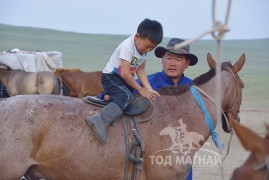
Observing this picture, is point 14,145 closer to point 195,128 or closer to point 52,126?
point 52,126

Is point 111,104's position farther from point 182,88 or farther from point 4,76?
point 4,76

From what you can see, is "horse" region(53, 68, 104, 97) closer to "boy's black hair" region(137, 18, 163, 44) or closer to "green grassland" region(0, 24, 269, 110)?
"boy's black hair" region(137, 18, 163, 44)

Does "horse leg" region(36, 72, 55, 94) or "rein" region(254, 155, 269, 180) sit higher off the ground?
"rein" region(254, 155, 269, 180)

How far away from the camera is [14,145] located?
400 centimetres

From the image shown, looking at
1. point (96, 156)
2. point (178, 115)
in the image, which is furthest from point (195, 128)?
point (96, 156)

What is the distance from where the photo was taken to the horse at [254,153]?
2.09 meters

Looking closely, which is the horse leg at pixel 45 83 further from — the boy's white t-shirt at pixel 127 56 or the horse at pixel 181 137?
the horse at pixel 181 137

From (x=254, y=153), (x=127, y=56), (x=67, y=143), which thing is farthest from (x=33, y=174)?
(x=254, y=153)

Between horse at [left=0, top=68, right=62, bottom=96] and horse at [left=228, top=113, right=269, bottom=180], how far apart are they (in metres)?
12.7

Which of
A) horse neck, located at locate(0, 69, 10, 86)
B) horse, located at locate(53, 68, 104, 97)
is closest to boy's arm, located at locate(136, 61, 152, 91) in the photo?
horse neck, located at locate(0, 69, 10, 86)

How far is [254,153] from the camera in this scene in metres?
2.17

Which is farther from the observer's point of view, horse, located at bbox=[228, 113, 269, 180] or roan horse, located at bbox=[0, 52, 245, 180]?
roan horse, located at bbox=[0, 52, 245, 180]

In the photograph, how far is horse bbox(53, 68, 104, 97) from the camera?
16.0m

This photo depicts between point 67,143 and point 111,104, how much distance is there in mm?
521
